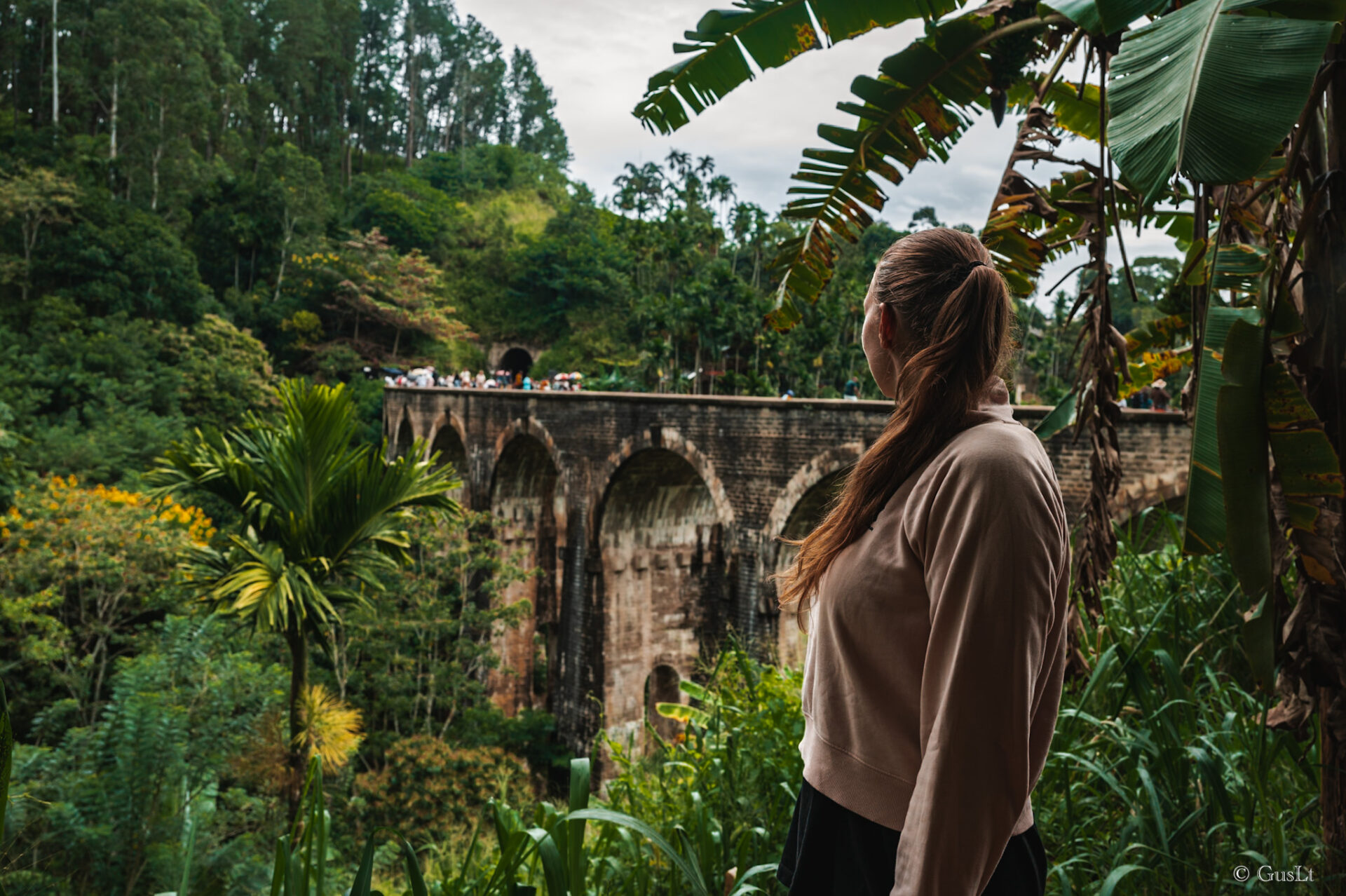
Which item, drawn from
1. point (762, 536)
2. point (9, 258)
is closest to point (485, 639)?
point (762, 536)

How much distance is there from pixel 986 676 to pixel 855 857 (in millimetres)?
327

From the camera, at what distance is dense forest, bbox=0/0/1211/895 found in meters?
5.00

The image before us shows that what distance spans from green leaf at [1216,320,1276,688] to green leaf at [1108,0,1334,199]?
46 cm

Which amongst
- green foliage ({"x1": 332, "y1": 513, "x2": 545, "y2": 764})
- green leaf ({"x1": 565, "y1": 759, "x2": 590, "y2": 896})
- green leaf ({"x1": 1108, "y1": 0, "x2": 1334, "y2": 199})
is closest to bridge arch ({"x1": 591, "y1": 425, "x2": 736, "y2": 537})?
green foliage ({"x1": 332, "y1": 513, "x2": 545, "y2": 764})

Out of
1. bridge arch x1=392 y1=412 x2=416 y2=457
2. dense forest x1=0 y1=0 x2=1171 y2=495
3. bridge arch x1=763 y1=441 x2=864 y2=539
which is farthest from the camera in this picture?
bridge arch x1=392 y1=412 x2=416 y2=457

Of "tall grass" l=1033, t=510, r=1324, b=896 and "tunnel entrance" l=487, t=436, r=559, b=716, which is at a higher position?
"tall grass" l=1033, t=510, r=1324, b=896

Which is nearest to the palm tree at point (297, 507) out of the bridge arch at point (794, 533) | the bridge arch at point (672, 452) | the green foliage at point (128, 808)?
the green foliage at point (128, 808)

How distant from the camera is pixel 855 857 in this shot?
1005mm

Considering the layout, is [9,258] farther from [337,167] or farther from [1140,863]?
[1140,863]

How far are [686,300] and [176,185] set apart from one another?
15578 millimetres

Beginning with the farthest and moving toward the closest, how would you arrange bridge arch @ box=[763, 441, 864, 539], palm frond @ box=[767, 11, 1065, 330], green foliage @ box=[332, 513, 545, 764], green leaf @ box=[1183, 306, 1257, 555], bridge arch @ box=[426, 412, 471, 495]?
bridge arch @ box=[426, 412, 471, 495], green foliage @ box=[332, 513, 545, 764], bridge arch @ box=[763, 441, 864, 539], palm frond @ box=[767, 11, 1065, 330], green leaf @ box=[1183, 306, 1257, 555]

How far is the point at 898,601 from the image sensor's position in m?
0.93

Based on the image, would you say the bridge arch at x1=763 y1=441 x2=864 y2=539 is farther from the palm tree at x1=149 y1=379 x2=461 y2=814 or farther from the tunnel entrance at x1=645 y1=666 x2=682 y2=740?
the palm tree at x1=149 y1=379 x2=461 y2=814

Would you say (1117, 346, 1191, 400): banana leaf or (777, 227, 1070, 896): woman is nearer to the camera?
(777, 227, 1070, 896): woman
